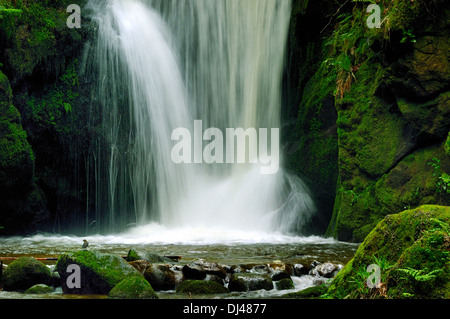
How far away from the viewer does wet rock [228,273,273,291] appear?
490 centimetres

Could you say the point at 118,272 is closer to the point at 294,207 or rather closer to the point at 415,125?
the point at 415,125

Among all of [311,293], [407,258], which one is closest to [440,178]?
[311,293]

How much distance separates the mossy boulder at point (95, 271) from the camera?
181 inches

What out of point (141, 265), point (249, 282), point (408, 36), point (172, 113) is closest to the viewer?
point (249, 282)

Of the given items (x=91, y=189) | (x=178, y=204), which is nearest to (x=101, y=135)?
(x=91, y=189)

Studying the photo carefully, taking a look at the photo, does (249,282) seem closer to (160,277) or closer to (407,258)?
(160,277)

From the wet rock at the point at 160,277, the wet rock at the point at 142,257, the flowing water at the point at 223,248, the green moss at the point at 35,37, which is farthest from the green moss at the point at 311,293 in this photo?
the green moss at the point at 35,37

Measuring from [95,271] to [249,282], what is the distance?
5.48 ft

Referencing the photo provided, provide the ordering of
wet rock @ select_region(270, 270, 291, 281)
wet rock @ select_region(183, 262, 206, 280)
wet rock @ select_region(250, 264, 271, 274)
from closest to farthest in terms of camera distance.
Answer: wet rock @ select_region(183, 262, 206, 280), wet rock @ select_region(270, 270, 291, 281), wet rock @ select_region(250, 264, 271, 274)

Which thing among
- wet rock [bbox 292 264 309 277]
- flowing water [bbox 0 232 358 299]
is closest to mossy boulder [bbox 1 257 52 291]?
flowing water [bbox 0 232 358 299]

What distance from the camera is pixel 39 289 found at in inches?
187

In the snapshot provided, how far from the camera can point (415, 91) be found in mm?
7164

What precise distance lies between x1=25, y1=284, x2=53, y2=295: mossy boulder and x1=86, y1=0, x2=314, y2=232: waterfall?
22.8 ft

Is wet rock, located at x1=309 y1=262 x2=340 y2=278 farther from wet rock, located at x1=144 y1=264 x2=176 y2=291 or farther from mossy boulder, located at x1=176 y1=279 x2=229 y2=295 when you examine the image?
wet rock, located at x1=144 y1=264 x2=176 y2=291
